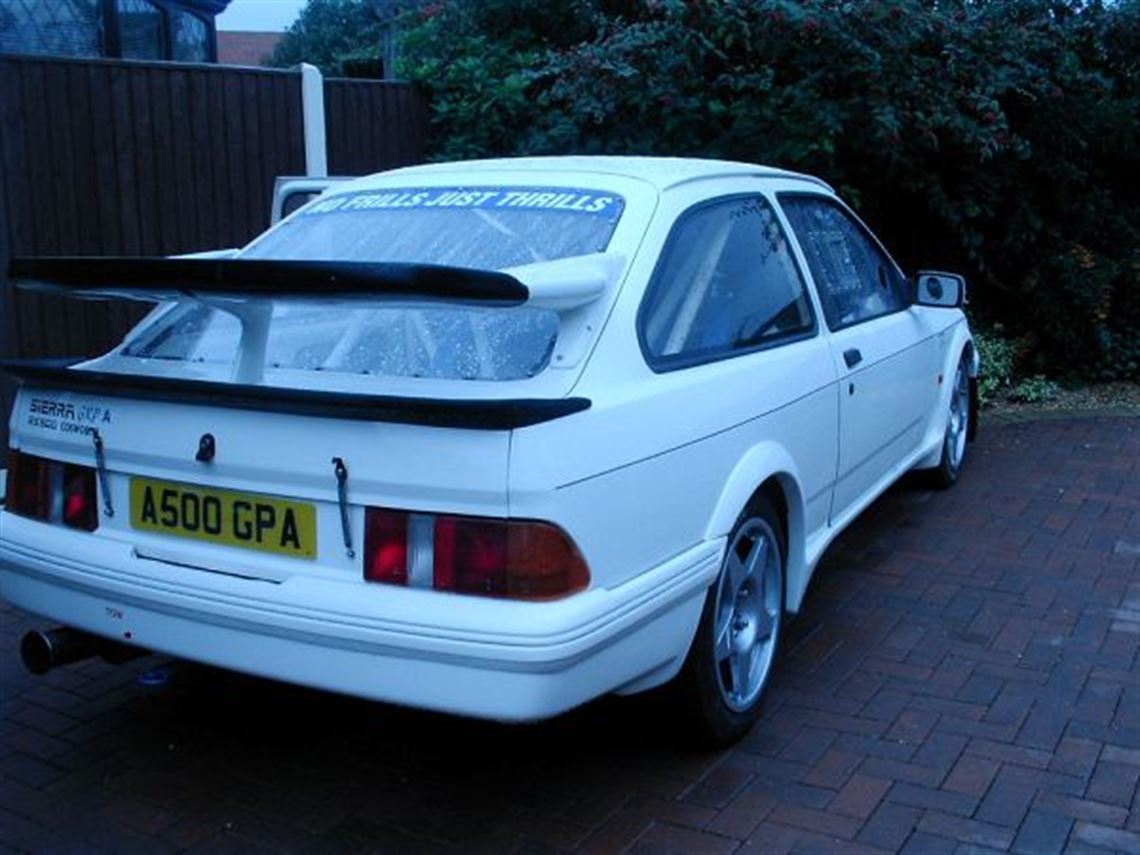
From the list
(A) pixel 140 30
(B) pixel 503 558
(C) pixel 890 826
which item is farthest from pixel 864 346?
(A) pixel 140 30

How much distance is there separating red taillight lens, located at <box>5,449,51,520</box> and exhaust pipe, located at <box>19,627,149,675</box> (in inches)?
12.9

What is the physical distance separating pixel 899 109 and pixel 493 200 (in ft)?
15.0

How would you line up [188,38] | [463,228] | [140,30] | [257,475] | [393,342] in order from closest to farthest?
[257,475] < [393,342] < [463,228] < [140,30] < [188,38]

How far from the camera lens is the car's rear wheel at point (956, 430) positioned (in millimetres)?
6398

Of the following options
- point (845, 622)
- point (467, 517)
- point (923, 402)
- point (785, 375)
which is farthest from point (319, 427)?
point (923, 402)

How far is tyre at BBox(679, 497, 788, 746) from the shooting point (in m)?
3.52

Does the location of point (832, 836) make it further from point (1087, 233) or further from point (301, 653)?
point (1087, 233)

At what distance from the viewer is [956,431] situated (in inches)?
263

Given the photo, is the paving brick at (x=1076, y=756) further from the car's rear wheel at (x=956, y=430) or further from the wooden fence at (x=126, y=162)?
the wooden fence at (x=126, y=162)

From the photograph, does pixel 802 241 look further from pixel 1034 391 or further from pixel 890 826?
pixel 1034 391

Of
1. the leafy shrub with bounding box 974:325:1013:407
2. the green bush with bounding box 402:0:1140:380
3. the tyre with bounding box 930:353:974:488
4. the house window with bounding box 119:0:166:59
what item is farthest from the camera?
the leafy shrub with bounding box 974:325:1013:407

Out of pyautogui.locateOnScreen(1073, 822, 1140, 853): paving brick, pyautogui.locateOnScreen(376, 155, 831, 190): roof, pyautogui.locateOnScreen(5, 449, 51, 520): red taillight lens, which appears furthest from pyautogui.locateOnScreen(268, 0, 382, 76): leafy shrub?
pyautogui.locateOnScreen(1073, 822, 1140, 853): paving brick

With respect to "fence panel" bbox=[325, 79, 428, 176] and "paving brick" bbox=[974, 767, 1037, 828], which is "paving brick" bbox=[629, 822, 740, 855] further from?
"fence panel" bbox=[325, 79, 428, 176]

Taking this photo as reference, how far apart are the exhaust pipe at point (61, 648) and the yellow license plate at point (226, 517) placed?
413mm
